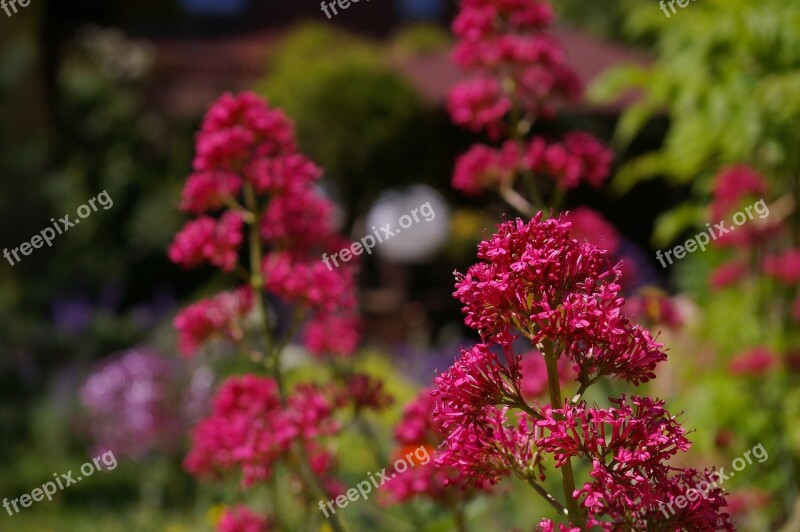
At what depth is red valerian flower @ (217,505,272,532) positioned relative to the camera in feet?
9.36

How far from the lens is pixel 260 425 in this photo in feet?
8.70

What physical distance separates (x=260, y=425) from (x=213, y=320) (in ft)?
1.10

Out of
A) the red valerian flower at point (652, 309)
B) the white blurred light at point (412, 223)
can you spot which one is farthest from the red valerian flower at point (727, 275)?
the white blurred light at point (412, 223)

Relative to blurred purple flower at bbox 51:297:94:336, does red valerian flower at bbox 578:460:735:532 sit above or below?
below

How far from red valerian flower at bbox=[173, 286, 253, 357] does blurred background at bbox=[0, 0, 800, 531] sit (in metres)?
1.35

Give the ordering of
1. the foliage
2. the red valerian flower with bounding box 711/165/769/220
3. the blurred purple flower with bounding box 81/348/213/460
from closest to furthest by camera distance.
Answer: the foliage
the red valerian flower with bounding box 711/165/769/220
the blurred purple flower with bounding box 81/348/213/460

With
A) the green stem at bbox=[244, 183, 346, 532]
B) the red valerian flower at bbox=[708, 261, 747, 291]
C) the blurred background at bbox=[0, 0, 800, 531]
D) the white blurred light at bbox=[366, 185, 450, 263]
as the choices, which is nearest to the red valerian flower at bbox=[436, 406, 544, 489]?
the green stem at bbox=[244, 183, 346, 532]

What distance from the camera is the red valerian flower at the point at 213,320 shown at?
278 centimetres

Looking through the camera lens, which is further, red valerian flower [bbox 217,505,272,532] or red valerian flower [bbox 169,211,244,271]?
red valerian flower [bbox 217,505,272,532]

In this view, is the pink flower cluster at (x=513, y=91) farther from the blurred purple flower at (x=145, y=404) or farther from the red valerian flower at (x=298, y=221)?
the blurred purple flower at (x=145, y=404)

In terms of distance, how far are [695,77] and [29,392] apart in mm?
6689

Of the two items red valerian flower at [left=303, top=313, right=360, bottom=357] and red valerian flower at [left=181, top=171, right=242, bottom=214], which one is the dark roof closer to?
red valerian flower at [left=303, top=313, right=360, bottom=357]

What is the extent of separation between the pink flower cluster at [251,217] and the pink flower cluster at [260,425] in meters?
0.17

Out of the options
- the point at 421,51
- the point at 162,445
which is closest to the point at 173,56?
the point at 421,51
